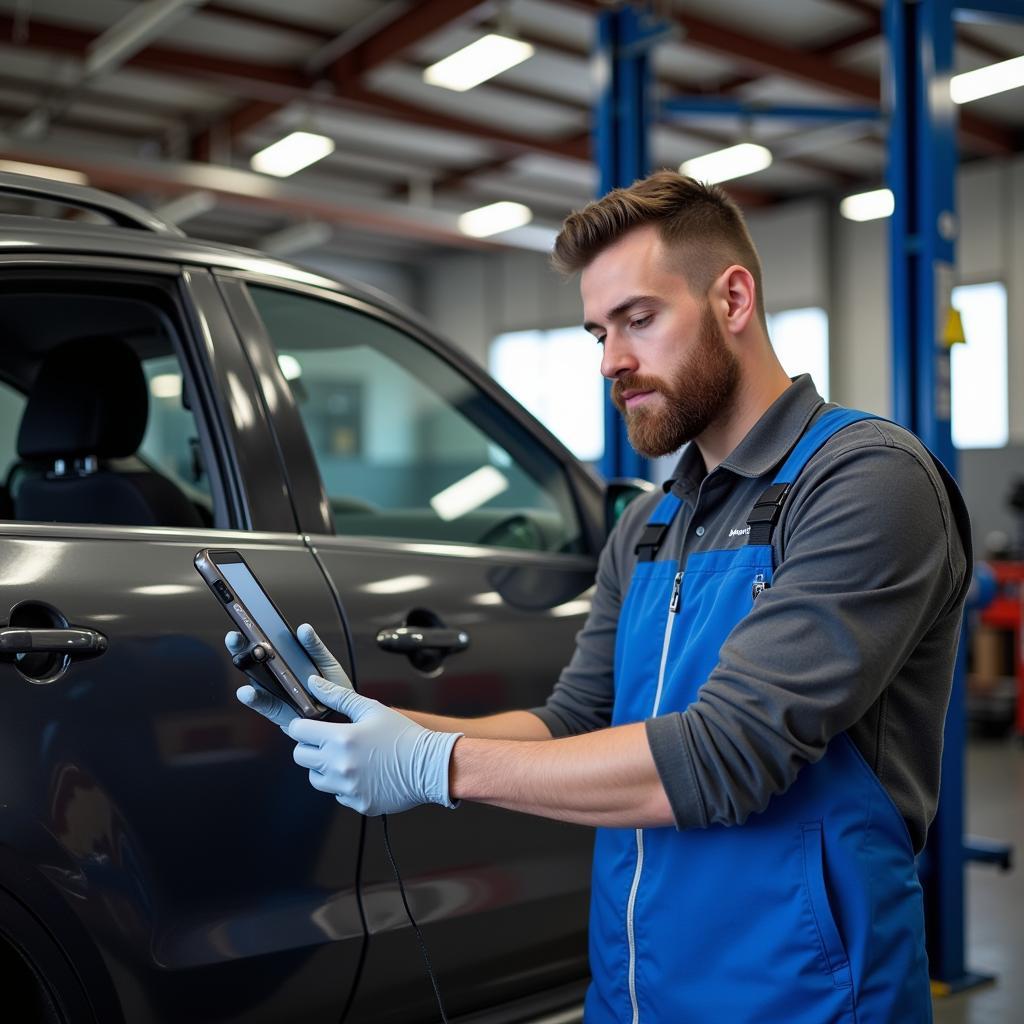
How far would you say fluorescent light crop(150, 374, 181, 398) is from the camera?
7.42 ft

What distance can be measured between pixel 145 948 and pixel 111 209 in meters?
1.12

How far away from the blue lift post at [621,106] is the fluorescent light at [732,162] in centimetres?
575

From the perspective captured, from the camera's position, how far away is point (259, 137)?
1100cm

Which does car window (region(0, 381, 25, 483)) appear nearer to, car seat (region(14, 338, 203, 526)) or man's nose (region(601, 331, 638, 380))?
car seat (region(14, 338, 203, 526))

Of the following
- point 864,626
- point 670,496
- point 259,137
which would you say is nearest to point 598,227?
point 670,496

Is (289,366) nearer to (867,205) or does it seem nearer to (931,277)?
(931,277)

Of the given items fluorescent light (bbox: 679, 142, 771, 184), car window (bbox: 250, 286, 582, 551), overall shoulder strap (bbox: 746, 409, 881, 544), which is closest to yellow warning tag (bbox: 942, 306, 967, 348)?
car window (bbox: 250, 286, 582, 551)

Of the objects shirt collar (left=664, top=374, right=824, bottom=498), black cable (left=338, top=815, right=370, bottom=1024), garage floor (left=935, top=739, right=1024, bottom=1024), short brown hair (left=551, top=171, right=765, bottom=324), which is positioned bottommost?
garage floor (left=935, top=739, right=1024, bottom=1024)

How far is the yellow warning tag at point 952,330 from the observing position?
10.7ft

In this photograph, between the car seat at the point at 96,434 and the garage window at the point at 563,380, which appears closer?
the car seat at the point at 96,434

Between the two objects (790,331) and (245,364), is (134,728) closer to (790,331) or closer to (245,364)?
(245,364)

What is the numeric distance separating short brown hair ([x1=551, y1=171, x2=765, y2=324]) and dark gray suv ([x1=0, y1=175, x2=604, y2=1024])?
610 mm

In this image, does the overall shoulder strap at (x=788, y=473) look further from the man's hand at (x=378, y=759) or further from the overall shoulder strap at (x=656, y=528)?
the man's hand at (x=378, y=759)

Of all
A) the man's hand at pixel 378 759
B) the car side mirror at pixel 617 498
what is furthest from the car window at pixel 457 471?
the man's hand at pixel 378 759
